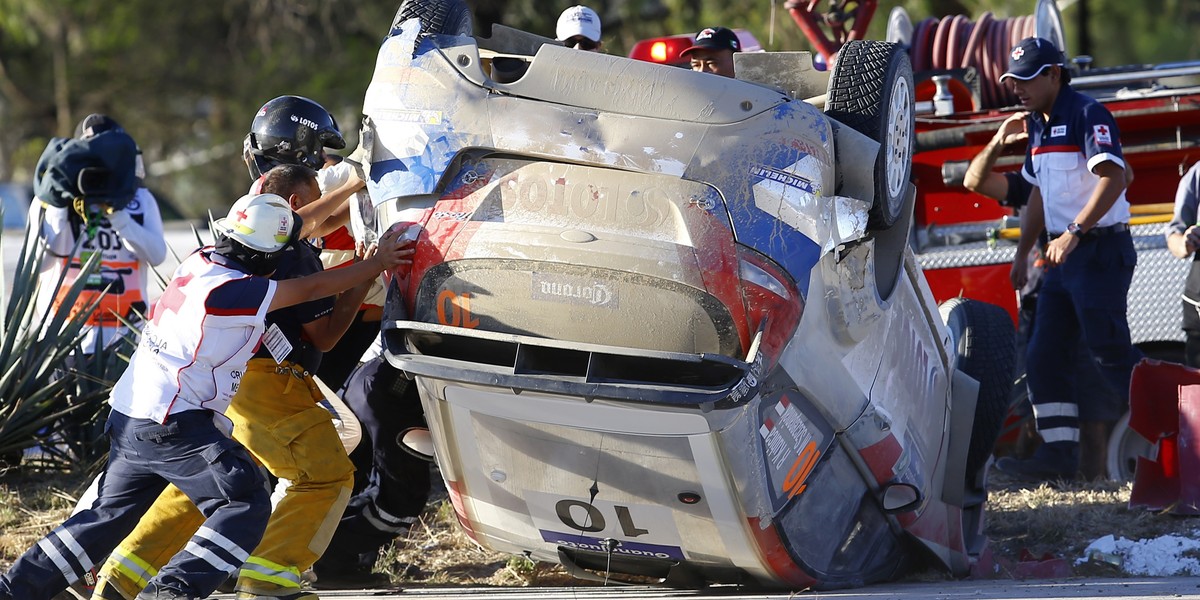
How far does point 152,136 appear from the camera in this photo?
26.2m

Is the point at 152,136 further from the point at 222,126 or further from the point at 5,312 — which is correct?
the point at 5,312

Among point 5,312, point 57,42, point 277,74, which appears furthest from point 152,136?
point 5,312

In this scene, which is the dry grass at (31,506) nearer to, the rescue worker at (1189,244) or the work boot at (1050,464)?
the work boot at (1050,464)

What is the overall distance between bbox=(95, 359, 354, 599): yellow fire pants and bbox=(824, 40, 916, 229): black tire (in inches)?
78.2

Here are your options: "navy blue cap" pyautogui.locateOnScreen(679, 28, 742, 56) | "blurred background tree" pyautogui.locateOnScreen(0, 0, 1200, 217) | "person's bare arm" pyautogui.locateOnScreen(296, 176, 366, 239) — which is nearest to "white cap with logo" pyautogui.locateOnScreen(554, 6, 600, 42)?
"navy blue cap" pyautogui.locateOnScreen(679, 28, 742, 56)

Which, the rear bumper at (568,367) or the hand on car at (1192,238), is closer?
the rear bumper at (568,367)

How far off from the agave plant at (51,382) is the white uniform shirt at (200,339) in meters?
1.92

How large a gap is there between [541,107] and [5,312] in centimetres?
370

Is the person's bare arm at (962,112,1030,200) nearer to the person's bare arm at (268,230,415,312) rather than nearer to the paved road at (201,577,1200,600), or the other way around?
the paved road at (201,577,1200,600)

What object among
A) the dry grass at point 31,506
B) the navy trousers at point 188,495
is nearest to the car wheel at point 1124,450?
the navy trousers at point 188,495

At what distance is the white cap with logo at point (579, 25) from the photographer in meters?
7.17

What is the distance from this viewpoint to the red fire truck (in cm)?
731

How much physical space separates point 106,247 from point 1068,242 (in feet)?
16.2

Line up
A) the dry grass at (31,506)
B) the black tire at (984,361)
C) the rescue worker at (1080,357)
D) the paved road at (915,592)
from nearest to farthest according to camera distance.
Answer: the paved road at (915,592)
the black tire at (984,361)
the dry grass at (31,506)
the rescue worker at (1080,357)
